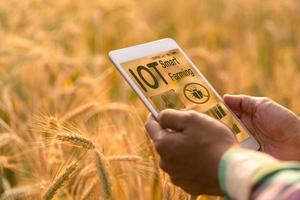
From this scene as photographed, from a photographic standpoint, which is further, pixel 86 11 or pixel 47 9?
pixel 86 11

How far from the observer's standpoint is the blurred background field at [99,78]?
153 centimetres

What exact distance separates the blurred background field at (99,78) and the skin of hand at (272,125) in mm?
222

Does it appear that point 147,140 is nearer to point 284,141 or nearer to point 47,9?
point 284,141

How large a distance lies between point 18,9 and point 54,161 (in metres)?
1.75

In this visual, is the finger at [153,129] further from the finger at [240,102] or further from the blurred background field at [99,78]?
the finger at [240,102]

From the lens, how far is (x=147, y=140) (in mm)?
1480

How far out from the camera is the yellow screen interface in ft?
4.60

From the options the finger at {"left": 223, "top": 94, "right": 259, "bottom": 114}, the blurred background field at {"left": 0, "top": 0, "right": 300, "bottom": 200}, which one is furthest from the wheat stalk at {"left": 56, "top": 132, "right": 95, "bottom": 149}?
the finger at {"left": 223, "top": 94, "right": 259, "bottom": 114}

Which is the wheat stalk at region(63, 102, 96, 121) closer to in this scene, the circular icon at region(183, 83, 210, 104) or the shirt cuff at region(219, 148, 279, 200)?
the circular icon at region(183, 83, 210, 104)

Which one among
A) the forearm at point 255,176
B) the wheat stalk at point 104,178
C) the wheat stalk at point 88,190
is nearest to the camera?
the forearm at point 255,176

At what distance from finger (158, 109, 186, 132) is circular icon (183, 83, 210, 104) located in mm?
225

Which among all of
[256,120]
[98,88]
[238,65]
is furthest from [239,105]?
[238,65]

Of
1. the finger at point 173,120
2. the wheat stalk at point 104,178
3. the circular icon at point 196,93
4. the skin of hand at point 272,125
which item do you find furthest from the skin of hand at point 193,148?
the skin of hand at point 272,125

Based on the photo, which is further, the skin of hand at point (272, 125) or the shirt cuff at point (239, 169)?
the skin of hand at point (272, 125)
